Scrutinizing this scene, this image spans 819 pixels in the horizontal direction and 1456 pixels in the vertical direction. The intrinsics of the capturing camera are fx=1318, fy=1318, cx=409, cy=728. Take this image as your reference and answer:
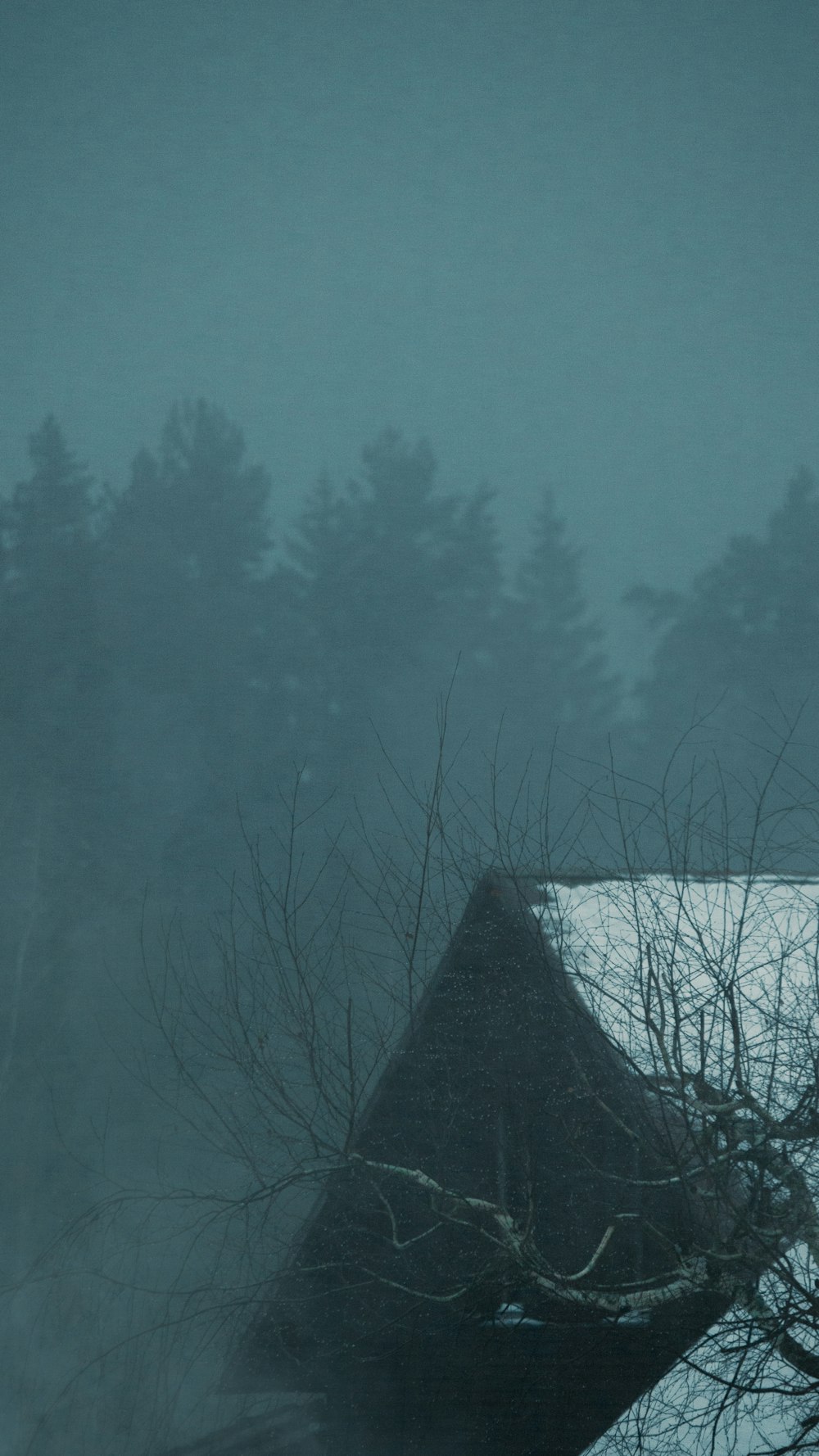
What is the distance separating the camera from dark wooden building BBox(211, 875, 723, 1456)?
18.6 feet

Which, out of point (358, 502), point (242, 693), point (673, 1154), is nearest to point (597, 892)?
point (673, 1154)

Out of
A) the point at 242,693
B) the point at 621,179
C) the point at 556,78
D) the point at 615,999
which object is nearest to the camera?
the point at 615,999

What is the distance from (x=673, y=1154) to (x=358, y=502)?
880 inches

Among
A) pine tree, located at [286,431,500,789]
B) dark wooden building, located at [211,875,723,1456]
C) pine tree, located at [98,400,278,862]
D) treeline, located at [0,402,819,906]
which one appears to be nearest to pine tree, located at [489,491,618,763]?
treeline, located at [0,402,819,906]

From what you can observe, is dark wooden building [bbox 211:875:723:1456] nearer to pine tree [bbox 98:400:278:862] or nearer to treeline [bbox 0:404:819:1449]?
treeline [bbox 0:404:819:1449]

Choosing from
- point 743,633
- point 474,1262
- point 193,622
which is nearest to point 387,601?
point 193,622

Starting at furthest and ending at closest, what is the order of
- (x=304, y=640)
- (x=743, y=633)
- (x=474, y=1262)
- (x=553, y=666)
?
(x=743, y=633)
(x=304, y=640)
(x=553, y=666)
(x=474, y=1262)

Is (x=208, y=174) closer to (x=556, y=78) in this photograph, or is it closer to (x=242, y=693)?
A: (x=556, y=78)

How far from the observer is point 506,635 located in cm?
2591

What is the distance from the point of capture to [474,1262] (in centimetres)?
586

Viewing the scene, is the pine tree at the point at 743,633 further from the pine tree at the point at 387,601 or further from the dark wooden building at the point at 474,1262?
the dark wooden building at the point at 474,1262

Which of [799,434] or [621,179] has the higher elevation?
[621,179]

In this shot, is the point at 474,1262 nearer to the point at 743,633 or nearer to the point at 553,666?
the point at 553,666

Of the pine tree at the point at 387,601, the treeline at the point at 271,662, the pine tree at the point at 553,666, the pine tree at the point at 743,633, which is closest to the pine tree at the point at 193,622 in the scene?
the treeline at the point at 271,662
